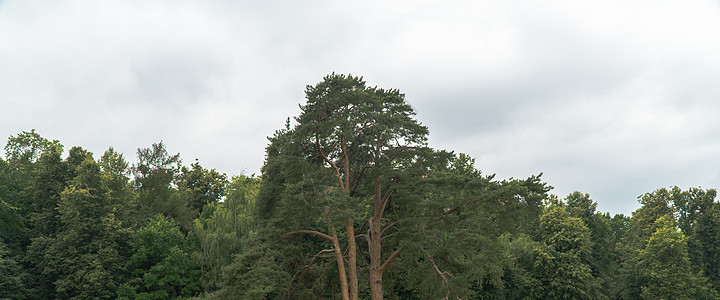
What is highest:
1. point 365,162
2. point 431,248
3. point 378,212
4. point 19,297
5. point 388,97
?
point 388,97

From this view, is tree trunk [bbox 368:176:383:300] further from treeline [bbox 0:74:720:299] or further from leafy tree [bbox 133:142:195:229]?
leafy tree [bbox 133:142:195:229]

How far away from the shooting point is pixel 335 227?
19766 mm

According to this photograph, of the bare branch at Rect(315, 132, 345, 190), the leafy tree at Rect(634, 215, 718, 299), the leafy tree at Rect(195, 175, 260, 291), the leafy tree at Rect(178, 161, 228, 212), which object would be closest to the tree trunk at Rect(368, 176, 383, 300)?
the bare branch at Rect(315, 132, 345, 190)

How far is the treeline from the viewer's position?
18484 millimetres

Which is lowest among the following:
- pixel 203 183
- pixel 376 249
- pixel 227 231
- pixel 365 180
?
pixel 376 249

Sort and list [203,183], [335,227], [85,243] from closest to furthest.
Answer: [335,227], [85,243], [203,183]

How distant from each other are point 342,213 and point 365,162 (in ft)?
16.9

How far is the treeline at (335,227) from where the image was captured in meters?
18.5

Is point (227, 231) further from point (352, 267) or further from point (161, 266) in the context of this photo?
point (352, 267)

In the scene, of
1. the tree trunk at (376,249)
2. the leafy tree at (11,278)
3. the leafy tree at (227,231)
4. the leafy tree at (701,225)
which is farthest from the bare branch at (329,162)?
the leafy tree at (701,225)

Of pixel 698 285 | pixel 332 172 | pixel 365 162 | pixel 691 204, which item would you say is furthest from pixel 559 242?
pixel 332 172

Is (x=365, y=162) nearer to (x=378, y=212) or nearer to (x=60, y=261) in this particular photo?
(x=378, y=212)

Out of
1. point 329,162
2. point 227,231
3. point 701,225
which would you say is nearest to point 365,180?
point 329,162

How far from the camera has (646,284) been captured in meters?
37.7
